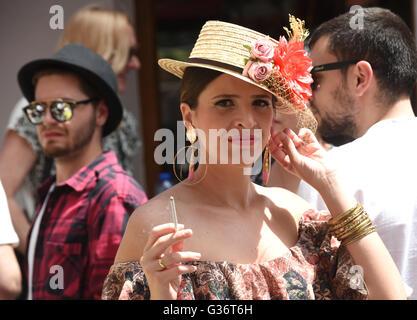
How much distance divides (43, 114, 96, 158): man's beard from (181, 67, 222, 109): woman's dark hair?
1261mm

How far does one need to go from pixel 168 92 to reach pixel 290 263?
12.9 ft

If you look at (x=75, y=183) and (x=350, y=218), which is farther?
(x=75, y=183)

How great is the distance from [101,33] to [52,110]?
1298mm

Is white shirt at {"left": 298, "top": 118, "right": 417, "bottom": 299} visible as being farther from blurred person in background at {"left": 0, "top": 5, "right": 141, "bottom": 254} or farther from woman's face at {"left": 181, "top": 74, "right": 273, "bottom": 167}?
blurred person in background at {"left": 0, "top": 5, "right": 141, "bottom": 254}

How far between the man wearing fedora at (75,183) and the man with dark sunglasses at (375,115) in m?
0.93

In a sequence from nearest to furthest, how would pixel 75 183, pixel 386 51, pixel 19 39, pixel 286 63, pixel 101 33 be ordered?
pixel 286 63, pixel 386 51, pixel 75 183, pixel 101 33, pixel 19 39

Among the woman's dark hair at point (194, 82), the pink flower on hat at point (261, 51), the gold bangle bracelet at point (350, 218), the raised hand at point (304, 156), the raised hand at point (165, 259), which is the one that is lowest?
the raised hand at point (165, 259)

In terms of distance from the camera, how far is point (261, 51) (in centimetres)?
217

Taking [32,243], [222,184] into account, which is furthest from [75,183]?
[222,184]

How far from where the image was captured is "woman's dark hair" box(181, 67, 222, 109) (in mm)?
2182

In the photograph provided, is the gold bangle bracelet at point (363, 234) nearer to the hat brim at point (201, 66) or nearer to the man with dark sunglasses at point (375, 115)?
the man with dark sunglasses at point (375, 115)

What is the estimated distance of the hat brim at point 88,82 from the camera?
11.3 ft

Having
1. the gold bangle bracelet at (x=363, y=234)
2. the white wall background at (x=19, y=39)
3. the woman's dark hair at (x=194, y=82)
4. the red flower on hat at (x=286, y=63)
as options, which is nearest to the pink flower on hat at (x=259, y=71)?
the red flower on hat at (x=286, y=63)

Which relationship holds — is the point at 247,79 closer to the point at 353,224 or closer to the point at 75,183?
the point at 353,224
